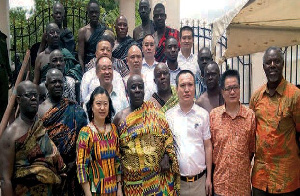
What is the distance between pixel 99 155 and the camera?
4109mm

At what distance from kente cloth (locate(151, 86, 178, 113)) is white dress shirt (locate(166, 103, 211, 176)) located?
1.21 feet

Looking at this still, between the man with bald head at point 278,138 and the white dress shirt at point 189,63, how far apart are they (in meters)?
1.95

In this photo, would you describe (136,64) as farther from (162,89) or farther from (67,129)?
(67,129)

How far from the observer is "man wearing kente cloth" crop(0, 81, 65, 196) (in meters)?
3.74

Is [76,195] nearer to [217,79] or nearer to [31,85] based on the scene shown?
[31,85]

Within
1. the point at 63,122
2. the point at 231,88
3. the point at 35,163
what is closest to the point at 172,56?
the point at 231,88

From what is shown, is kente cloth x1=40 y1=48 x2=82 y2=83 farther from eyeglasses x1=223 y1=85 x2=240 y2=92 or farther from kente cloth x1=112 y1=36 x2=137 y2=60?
eyeglasses x1=223 y1=85 x2=240 y2=92

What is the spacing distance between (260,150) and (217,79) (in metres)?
1.20

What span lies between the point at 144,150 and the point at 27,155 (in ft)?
3.89

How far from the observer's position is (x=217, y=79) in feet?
16.9

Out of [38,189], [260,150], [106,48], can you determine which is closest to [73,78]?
[106,48]

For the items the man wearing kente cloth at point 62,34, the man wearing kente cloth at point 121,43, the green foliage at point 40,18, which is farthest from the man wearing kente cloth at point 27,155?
the green foliage at point 40,18

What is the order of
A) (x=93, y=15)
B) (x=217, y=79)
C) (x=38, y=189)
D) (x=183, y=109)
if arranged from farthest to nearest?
(x=93, y=15), (x=217, y=79), (x=183, y=109), (x=38, y=189)

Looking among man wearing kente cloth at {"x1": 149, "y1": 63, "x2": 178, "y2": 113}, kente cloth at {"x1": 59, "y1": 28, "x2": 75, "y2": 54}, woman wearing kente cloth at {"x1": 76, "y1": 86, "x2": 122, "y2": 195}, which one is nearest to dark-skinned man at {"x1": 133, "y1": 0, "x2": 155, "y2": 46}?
kente cloth at {"x1": 59, "y1": 28, "x2": 75, "y2": 54}
